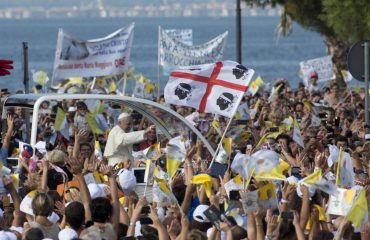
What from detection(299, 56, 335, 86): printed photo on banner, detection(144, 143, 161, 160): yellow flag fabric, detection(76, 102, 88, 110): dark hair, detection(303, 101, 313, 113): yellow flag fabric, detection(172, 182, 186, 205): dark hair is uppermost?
detection(172, 182, 186, 205): dark hair

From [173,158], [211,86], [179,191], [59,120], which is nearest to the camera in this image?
[179,191]

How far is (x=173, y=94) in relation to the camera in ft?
55.1

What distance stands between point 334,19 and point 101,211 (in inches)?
739

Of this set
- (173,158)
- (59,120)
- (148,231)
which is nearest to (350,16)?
(59,120)

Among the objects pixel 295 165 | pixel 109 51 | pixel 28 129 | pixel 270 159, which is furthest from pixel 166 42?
pixel 270 159

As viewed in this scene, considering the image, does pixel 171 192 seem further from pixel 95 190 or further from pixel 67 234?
pixel 67 234

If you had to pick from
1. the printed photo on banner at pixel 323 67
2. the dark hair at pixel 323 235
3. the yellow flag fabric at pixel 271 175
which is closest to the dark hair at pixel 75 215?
the dark hair at pixel 323 235

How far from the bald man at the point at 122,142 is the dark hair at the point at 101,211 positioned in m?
5.38

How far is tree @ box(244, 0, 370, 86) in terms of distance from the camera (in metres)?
28.7

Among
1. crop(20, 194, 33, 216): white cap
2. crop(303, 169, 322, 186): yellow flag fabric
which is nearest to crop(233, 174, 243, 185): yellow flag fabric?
crop(303, 169, 322, 186): yellow flag fabric

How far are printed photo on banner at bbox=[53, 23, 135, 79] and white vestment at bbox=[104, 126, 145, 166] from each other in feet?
40.2

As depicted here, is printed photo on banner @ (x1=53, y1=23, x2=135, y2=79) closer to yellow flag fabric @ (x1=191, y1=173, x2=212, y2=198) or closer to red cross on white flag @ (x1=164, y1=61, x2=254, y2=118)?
red cross on white flag @ (x1=164, y1=61, x2=254, y2=118)

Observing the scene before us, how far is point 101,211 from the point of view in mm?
11164

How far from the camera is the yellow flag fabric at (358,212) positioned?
10930 millimetres
